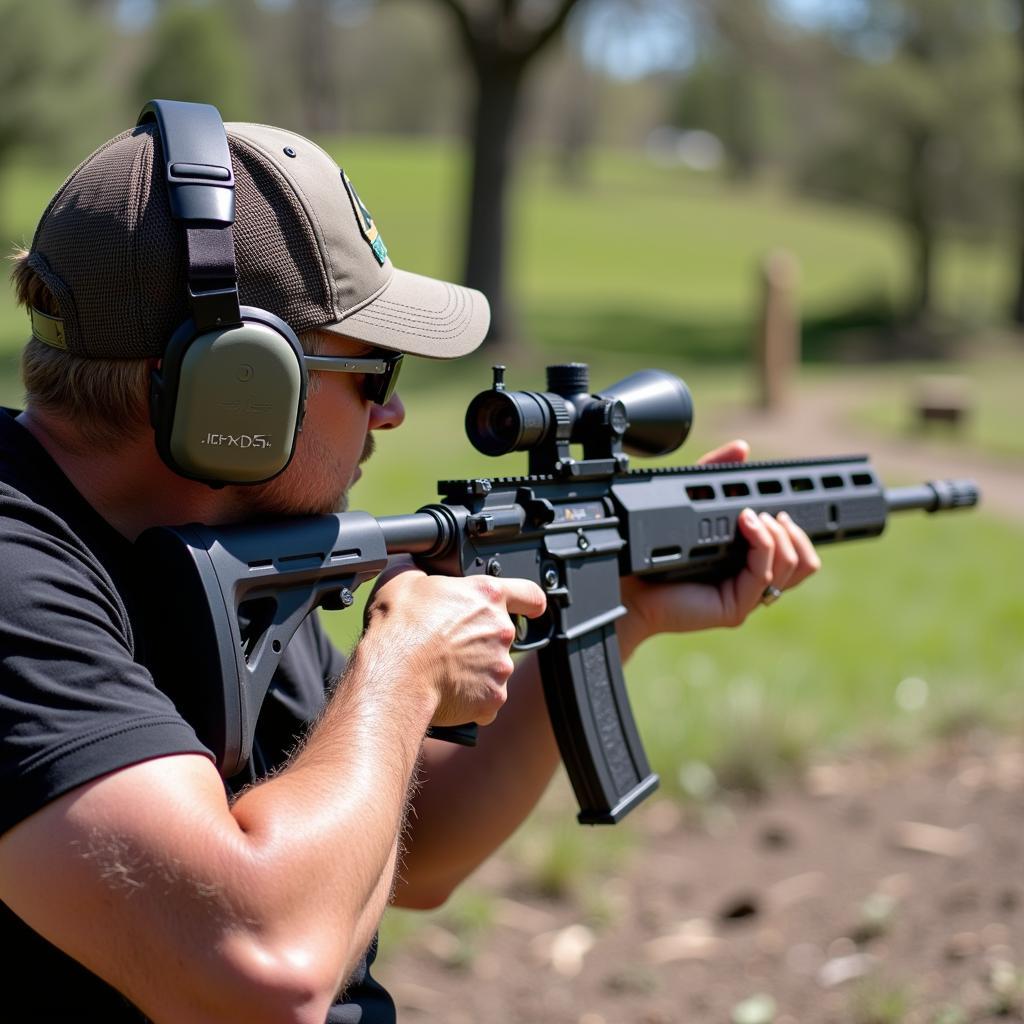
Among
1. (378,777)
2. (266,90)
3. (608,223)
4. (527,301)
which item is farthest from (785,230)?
(378,777)

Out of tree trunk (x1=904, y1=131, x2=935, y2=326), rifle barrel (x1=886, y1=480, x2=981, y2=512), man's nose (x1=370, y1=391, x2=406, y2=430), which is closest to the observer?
man's nose (x1=370, y1=391, x2=406, y2=430)

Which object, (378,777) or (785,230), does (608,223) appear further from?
(378,777)

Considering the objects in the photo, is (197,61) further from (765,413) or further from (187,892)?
(187,892)

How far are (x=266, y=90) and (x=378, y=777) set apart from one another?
65635 mm

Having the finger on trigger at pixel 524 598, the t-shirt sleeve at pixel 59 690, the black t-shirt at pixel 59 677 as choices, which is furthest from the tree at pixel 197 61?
the t-shirt sleeve at pixel 59 690

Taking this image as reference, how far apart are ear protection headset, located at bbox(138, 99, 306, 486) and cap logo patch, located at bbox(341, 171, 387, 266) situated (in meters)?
0.28

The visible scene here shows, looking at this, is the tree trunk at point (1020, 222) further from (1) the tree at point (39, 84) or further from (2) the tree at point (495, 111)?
(1) the tree at point (39, 84)

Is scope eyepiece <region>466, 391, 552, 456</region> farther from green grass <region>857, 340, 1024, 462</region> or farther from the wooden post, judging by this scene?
the wooden post

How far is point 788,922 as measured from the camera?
4.33m

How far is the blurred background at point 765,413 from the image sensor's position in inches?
164

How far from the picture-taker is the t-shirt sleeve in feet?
5.39

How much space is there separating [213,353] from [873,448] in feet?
40.3

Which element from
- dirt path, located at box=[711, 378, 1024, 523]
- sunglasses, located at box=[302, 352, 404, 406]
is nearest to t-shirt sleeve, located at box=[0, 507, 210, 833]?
sunglasses, located at box=[302, 352, 404, 406]

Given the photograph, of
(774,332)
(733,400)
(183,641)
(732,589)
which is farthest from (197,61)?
(183,641)
